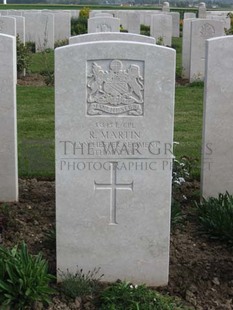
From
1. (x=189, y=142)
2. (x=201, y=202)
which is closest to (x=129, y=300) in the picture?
(x=201, y=202)

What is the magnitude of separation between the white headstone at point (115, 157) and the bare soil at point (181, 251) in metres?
0.24

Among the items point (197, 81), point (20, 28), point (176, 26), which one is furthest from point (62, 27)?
point (197, 81)

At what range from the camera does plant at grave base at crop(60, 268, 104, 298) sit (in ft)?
15.0

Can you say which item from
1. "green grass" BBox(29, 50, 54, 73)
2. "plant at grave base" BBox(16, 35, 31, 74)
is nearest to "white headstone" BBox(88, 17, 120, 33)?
"green grass" BBox(29, 50, 54, 73)

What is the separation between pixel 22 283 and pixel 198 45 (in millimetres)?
10408

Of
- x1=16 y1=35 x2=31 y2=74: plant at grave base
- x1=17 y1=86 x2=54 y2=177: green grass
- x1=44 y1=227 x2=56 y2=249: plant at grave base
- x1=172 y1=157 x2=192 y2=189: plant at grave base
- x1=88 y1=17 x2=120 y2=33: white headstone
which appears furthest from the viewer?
x1=88 y1=17 x2=120 y2=33: white headstone

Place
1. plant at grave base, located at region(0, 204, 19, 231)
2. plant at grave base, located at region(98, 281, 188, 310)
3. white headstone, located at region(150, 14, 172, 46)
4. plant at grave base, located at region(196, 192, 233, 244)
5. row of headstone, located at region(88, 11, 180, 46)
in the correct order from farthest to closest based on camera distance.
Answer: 1. white headstone, located at region(150, 14, 172, 46)
2. row of headstone, located at region(88, 11, 180, 46)
3. plant at grave base, located at region(0, 204, 19, 231)
4. plant at grave base, located at region(196, 192, 233, 244)
5. plant at grave base, located at region(98, 281, 188, 310)

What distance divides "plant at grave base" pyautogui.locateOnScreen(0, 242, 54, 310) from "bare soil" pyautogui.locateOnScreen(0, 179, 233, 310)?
84 millimetres

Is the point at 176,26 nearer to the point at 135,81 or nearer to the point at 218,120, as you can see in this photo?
the point at 218,120

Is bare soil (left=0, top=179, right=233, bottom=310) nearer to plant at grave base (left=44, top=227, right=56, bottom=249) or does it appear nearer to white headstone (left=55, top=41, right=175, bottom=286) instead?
plant at grave base (left=44, top=227, right=56, bottom=249)

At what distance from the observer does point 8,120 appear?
6375mm

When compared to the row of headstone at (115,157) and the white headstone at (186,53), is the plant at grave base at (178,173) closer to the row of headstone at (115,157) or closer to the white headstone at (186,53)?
the row of headstone at (115,157)

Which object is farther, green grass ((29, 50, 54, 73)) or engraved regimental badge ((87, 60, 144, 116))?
green grass ((29, 50, 54, 73))

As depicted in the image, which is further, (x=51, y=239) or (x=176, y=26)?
(x=176, y=26)
